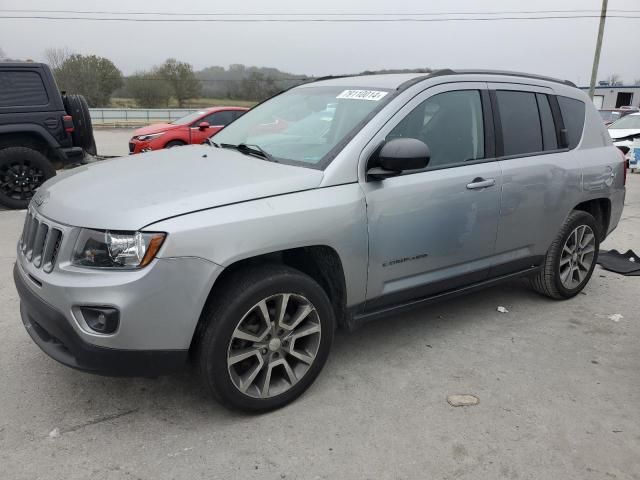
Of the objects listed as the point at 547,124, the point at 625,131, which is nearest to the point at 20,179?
the point at 547,124

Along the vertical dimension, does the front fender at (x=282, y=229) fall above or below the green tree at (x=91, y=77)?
below

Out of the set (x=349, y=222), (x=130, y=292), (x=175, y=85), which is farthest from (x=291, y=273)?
(x=175, y=85)

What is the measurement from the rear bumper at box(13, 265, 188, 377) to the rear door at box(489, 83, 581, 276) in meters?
2.37

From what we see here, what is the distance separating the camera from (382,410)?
2863 mm

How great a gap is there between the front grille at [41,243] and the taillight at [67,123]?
562 centimetres

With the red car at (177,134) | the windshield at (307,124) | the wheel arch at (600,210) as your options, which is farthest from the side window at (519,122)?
the red car at (177,134)

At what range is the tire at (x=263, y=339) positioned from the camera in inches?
98.9

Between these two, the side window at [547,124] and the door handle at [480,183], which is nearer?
the door handle at [480,183]

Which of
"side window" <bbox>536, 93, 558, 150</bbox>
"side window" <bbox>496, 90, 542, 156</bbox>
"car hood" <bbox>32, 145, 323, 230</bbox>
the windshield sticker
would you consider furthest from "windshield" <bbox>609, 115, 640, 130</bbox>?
"car hood" <bbox>32, 145, 323, 230</bbox>

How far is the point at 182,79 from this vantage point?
4962cm

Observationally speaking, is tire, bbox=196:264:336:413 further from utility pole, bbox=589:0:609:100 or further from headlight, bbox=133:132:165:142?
utility pole, bbox=589:0:609:100

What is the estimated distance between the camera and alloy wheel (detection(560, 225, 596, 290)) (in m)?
4.36

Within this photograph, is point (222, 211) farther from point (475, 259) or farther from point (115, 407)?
point (475, 259)

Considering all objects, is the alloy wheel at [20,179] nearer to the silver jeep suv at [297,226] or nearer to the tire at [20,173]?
the tire at [20,173]
